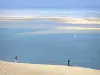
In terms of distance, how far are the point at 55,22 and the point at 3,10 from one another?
0.76 metres

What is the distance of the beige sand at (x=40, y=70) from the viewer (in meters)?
3.65

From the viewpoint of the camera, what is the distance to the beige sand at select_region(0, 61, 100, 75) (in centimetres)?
365

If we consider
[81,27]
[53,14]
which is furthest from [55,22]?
[81,27]

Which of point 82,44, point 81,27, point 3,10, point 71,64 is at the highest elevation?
point 3,10

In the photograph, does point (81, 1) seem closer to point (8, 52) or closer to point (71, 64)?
point (71, 64)

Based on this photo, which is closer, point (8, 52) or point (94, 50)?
point (94, 50)

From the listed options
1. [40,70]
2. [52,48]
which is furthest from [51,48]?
[40,70]

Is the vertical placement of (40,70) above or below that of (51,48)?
below

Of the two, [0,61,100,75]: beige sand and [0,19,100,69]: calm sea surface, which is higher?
[0,19,100,69]: calm sea surface

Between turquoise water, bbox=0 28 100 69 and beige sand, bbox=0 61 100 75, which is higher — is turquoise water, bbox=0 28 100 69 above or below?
above

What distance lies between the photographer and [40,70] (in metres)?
3.76

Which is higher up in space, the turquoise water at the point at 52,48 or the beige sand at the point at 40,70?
the turquoise water at the point at 52,48

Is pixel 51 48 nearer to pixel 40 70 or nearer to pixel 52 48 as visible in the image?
pixel 52 48

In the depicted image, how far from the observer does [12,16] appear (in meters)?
3.87
